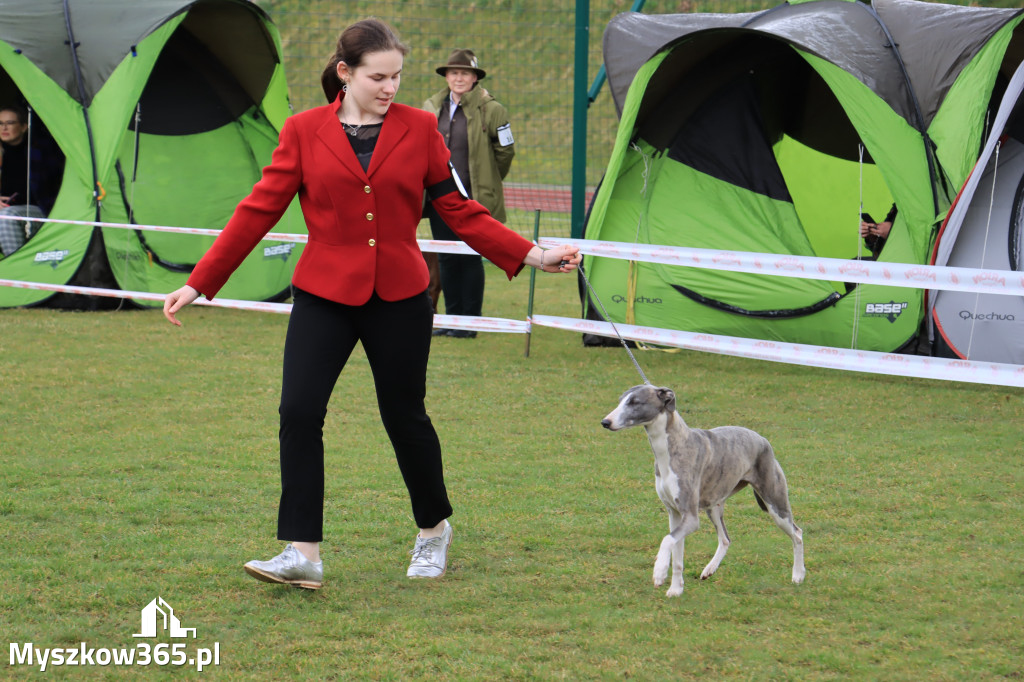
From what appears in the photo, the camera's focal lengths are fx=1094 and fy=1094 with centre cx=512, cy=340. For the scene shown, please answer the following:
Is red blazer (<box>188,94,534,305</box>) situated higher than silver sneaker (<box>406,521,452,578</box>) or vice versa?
red blazer (<box>188,94,534,305</box>)

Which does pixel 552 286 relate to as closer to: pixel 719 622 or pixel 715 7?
pixel 719 622

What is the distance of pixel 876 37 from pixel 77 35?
22.3 feet

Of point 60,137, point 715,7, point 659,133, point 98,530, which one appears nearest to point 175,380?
point 98,530

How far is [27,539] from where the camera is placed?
4230 millimetres

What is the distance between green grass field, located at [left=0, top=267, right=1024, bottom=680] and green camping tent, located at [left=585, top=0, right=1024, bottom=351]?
846 mm

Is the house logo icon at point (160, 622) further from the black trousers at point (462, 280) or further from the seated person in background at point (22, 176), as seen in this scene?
the seated person in background at point (22, 176)

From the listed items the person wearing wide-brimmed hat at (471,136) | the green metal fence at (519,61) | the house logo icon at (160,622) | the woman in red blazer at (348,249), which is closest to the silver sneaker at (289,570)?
the woman in red blazer at (348,249)

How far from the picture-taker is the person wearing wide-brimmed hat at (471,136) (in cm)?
869

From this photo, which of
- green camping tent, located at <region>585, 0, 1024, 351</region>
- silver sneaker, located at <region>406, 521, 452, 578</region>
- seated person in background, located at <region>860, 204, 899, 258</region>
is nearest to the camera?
silver sneaker, located at <region>406, 521, 452, 578</region>

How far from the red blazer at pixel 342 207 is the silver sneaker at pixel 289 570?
0.89m

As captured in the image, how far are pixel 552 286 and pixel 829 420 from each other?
6192 millimetres

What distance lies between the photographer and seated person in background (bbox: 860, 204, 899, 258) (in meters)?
8.40

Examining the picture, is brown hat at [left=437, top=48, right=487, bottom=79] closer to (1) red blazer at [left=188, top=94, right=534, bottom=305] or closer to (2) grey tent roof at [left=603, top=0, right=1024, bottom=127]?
(2) grey tent roof at [left=603, top=0, right=1024, bottom=127]

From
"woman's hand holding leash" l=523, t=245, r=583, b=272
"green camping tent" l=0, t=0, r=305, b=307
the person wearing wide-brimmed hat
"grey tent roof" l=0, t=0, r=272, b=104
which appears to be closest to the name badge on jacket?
the person wearing wide-brimmed hat
